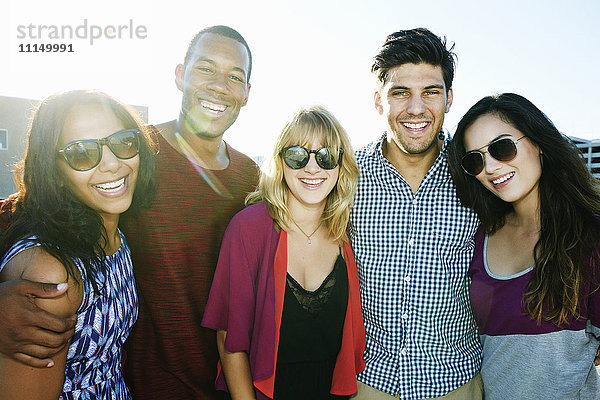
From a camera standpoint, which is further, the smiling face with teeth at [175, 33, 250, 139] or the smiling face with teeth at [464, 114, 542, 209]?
the smiling face with teeth at [175, 33, 250, 139]

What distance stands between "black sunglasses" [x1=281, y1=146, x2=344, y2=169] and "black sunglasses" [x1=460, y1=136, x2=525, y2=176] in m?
0.98

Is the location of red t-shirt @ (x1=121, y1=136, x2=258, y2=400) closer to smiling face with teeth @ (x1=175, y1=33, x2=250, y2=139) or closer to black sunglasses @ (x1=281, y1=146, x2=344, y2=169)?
smiling face with teeth @ (x1=175, y1=33, x2=250, y2=139)

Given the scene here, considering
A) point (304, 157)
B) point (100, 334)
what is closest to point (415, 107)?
point (304, 157)

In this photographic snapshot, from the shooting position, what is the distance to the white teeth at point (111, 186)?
87.8 inches

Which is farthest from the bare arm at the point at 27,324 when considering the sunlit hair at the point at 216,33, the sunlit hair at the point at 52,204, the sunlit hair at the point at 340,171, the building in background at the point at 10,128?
the building in background at the point at 10,128

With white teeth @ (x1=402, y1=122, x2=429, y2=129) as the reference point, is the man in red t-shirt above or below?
below

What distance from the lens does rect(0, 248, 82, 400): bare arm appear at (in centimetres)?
165

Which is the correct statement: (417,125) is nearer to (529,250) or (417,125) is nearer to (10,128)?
(529,250)

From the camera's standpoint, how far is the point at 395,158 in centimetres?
318

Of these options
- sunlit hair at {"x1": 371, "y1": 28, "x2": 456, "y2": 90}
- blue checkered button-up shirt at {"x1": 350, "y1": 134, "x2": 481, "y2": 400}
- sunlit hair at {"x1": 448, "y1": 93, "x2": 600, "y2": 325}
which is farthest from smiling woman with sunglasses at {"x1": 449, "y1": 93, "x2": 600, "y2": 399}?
sunlit hair at {"x1": 371, "y1": 28, "x2": 456, "y2": 90}

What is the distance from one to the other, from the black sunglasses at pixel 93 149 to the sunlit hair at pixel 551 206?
2.27 metres

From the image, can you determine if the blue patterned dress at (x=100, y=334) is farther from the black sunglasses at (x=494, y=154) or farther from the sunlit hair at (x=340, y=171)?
the black sunglasses at (x=494, y=154)

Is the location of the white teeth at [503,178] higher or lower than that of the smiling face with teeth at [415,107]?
lower

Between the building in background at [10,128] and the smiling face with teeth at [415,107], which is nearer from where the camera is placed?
the smiling face with teeth at [415,107]
